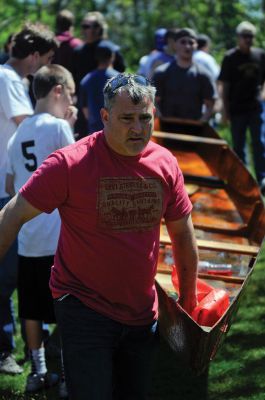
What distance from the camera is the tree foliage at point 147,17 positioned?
810 inches

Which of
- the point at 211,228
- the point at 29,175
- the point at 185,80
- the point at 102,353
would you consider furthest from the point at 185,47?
the point at 102,353

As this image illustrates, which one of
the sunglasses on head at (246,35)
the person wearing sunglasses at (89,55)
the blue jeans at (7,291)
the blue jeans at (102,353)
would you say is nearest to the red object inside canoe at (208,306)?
the blue jeans at (102,353)

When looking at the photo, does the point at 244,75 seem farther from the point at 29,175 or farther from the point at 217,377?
the point at 29,175

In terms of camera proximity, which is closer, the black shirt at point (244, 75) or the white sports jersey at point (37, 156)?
the white sports jersey at point (37, 156)

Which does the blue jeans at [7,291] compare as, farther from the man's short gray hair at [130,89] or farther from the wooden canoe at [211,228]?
the man's short gray hair at [130,89]

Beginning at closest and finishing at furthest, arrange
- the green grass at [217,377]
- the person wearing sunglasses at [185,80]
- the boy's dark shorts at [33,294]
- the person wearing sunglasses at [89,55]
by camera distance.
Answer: the boy's dark shorts at [33,294], the green grass at [217,377], the person wearing sunglasses at [89,55], the person wearing sunglasses at [185,80]

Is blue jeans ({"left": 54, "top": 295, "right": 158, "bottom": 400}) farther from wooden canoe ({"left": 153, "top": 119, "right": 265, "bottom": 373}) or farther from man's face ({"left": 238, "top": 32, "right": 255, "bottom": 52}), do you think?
man's face ({"left": 238, "top": 32, "right": 255, "bottom": 52})

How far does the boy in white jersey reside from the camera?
5406 millimetres

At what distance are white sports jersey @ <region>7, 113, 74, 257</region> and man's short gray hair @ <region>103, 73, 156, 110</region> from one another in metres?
1.38

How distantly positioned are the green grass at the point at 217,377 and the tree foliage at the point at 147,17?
512 inches

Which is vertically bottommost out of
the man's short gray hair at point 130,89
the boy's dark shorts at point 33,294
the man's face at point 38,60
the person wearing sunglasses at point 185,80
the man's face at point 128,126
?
the person wearing sunglasses at point 185,80

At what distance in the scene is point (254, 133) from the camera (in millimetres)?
11695

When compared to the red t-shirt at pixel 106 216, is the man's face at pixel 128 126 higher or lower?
higher

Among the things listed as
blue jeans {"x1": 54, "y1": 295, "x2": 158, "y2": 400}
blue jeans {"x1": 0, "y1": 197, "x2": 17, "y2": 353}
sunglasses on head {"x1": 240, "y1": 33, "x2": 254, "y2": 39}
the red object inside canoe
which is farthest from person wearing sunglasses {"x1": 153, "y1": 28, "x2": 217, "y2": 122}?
blue jeans {"x1": 54, "y1": 295, "x2": 158, "y2": 400}
